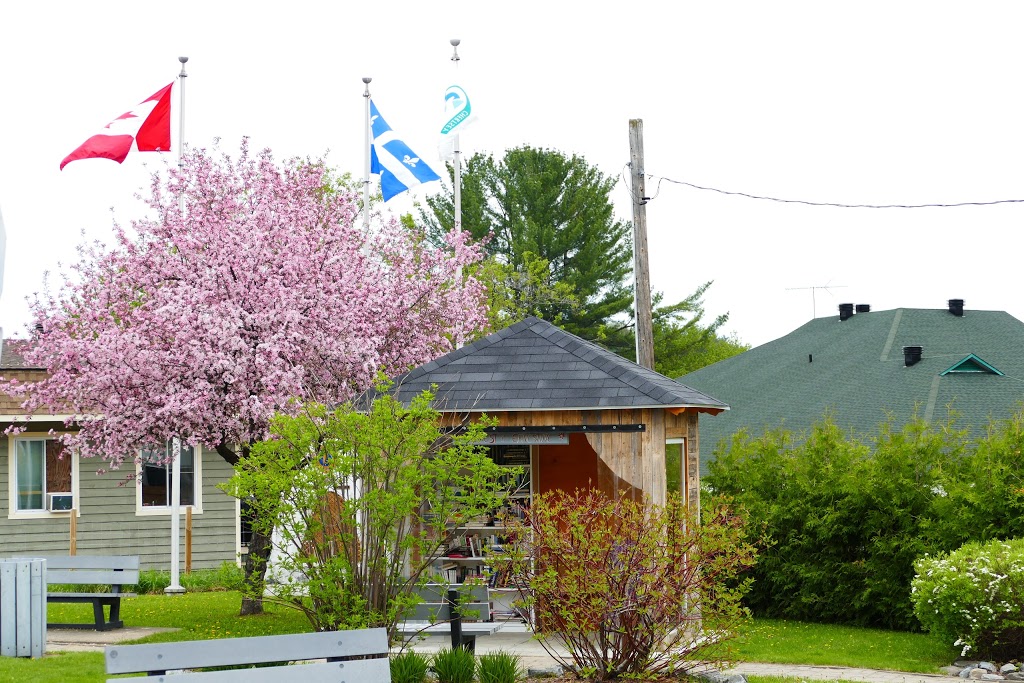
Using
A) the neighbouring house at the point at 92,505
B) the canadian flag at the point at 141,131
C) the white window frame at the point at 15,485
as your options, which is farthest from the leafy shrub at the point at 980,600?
the white window frame at the point at 15,485

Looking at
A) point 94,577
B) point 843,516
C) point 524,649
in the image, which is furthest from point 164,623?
point 843,516

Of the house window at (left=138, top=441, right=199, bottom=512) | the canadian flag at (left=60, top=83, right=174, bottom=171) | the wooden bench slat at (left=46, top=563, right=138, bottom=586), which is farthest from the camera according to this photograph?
the house window at (left=138, top=441, right=199, bottom=512)

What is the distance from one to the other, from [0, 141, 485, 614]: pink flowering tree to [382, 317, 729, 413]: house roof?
6.00 ft

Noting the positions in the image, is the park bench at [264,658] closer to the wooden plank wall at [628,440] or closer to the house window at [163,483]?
the wooden plank wall at [628,440]

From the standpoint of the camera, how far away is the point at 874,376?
23.5 m

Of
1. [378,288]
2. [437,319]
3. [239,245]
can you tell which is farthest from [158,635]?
[437,319]

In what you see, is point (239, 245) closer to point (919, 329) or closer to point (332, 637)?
point (332, 637)

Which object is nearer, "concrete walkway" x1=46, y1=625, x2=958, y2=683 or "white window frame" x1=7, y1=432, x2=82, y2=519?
"concrete walkway" x1=46, y1=625, x2=958, y2=683

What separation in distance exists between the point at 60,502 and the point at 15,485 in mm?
809

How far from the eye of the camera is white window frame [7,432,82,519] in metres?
21.2

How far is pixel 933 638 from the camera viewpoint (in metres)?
12.7

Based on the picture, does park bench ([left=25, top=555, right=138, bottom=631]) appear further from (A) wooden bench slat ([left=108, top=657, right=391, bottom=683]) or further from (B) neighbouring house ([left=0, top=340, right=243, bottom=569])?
(B) neighbouring house ([left=0, top=340, right=243, bottom=569])

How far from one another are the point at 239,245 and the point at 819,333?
58.5ft

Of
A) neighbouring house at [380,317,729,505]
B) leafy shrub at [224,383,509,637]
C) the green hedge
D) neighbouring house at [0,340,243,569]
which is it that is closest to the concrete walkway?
leafy shrub at [224,383,509,637]
